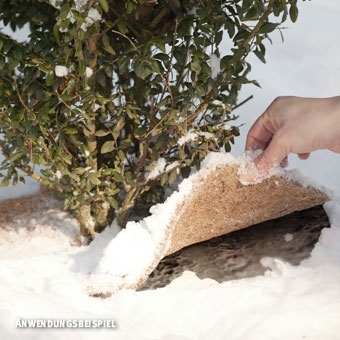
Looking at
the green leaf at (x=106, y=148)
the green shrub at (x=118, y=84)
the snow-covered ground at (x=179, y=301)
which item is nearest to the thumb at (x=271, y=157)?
the green shrub at (x=118, y=84)

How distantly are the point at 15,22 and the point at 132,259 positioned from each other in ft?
3.59

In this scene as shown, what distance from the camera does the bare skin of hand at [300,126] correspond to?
180cm

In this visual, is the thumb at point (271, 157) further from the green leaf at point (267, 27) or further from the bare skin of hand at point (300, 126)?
the green leaf at point (267, 27)

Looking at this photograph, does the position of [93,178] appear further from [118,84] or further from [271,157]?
[271,157]

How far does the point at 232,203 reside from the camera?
6.75ft

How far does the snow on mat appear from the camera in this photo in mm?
1886

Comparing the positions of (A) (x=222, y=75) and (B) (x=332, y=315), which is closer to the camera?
(B) (x=332, y=315)

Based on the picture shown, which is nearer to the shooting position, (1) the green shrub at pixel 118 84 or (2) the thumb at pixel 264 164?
(1) the green shrub at pixel 118 84

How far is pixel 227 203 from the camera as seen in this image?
80.7 inches

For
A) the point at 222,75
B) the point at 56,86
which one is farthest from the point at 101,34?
the point at 222,75

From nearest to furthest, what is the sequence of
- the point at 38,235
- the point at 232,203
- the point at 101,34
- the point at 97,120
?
the point at 101,34
the point at 232,203
the point at 97,120
the point at 38,235

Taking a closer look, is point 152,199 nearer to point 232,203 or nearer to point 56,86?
point 232,203

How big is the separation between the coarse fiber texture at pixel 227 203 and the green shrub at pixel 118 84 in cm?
12

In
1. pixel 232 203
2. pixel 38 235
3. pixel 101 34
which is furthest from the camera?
pixel 38 235
